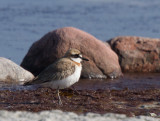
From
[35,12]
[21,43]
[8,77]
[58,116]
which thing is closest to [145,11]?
[35,12]

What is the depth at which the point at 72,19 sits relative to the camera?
74.2 feet

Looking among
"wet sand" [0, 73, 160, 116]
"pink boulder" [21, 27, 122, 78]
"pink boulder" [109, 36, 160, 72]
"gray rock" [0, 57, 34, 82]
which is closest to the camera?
"wet sand" [0, 73, 160, 116]

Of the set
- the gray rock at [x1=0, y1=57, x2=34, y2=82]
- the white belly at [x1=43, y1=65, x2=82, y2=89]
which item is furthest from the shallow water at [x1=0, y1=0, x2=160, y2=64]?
the white belly at [x1=43, y1=65, x2=82, y2=89]

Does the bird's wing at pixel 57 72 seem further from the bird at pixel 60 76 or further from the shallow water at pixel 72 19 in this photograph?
the shallow water at pixel 72 19

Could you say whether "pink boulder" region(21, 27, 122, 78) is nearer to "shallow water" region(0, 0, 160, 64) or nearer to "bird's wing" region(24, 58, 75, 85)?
"shallow water" region(0, 0, 160, 64)

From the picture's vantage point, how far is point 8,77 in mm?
11609

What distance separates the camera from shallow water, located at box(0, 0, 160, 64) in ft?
59.9

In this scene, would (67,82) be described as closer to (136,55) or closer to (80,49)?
(80,49)

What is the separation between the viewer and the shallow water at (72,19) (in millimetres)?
18250

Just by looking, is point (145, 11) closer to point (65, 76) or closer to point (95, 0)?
point (95, 0)

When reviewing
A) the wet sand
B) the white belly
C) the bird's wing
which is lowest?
the wet sand

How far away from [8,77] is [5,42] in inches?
226

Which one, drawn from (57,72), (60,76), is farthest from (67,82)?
(57,72)

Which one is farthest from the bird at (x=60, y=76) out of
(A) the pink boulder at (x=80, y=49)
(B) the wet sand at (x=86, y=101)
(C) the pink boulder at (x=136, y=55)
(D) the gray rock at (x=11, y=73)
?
(C) the pink boulder at (x=136, y=55)
